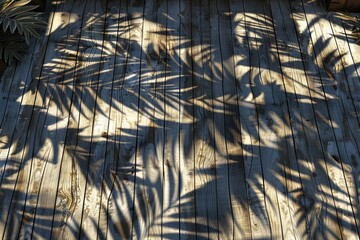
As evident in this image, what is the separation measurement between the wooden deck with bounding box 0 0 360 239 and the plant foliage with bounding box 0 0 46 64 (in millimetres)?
92

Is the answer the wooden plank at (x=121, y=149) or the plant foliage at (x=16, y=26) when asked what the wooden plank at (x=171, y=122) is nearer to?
the wooden plank at (x=121, y=149)

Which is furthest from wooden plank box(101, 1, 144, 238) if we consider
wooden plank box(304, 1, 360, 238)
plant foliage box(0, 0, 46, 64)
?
wooden plank box(304, 1, 360, 238)

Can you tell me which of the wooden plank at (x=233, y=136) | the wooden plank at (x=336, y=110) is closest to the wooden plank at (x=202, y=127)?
the wooden plank at (x=233, y=136)

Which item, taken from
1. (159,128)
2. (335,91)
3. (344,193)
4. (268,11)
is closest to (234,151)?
(159,128)

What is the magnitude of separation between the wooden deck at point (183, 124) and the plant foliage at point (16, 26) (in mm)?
92

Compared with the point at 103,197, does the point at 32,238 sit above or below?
below

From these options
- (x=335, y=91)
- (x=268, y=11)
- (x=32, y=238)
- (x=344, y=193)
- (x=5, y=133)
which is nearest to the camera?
(x=32, y=238)

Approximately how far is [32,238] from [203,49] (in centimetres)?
176

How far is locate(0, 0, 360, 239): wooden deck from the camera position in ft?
8.72

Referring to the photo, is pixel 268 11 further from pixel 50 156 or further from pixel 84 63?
pixel 50 156

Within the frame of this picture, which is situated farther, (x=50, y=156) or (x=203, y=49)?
(x=203, y=49)

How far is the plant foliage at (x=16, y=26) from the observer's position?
10.7 ft

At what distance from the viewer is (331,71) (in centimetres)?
339

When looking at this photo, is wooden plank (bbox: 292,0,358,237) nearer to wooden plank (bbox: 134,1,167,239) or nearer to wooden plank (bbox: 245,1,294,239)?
wooden plank (bbox: 245,1,294,239)
